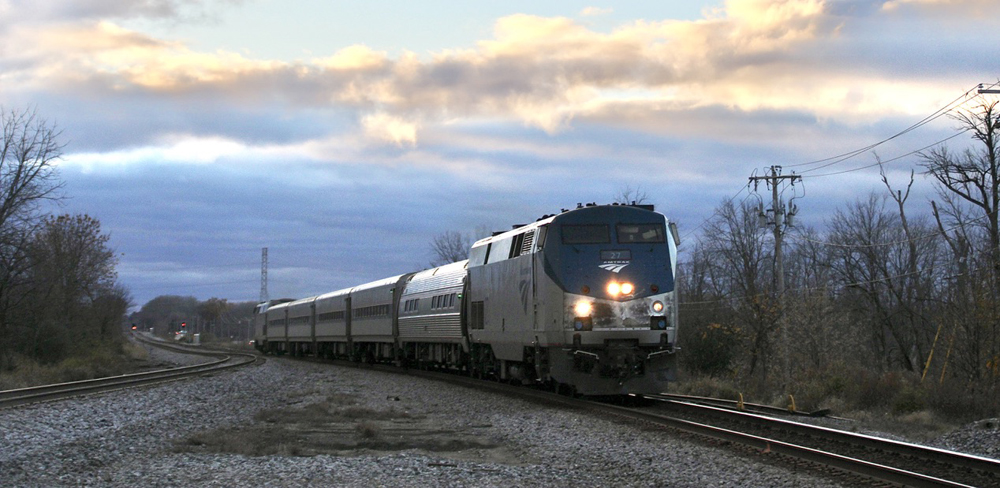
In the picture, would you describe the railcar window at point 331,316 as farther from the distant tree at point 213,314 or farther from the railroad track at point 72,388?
the distant tree at point 213,314

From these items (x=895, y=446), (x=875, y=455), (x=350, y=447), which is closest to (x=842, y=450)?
(x=875, y=455)

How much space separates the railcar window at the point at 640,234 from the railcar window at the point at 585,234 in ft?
0.98

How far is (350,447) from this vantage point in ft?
44.6

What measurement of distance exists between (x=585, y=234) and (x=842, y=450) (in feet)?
26.6

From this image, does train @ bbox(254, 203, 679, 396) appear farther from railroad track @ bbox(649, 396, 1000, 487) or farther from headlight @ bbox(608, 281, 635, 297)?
railroad track @ bbox(649, 396, 1000, 487)

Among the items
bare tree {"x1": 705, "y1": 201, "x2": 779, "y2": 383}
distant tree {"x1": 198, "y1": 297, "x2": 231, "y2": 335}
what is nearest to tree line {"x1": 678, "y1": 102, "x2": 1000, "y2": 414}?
bare tree {"x1": 705, "y1": 201, "x2": 779, "y2": 383}

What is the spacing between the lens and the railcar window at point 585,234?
60.4 feet

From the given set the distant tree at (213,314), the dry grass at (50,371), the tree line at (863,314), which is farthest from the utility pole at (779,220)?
the distant tree at (213,314)

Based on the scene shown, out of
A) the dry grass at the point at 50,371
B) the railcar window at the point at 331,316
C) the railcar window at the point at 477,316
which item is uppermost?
the railcar window at the point at 331,316

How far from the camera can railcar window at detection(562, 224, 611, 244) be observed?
60.4ft

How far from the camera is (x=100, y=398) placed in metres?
21.1

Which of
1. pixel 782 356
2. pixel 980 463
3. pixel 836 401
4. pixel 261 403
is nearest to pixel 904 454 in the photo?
pixel 980 463

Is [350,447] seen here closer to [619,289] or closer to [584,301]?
[584,301]

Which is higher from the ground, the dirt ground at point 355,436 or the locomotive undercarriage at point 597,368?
the locomotive undercarriage at point 597,368
